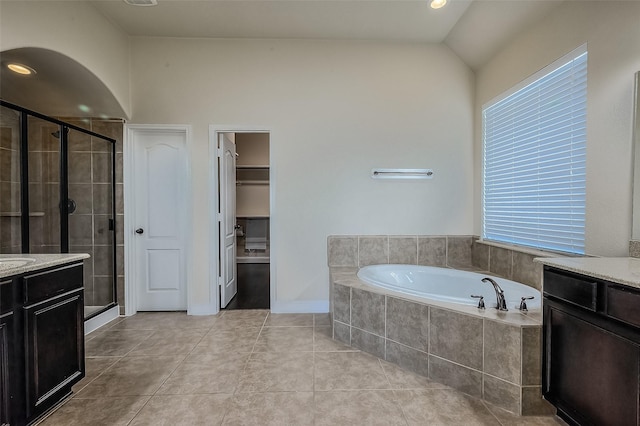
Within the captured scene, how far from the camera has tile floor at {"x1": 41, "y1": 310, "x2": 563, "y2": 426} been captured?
1.54 meters

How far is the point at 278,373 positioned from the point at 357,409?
2.06 feet

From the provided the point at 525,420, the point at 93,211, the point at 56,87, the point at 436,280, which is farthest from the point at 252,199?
the point at 525,420

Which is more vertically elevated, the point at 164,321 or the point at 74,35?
the point at 74,35

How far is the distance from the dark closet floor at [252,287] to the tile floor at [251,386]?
0.75 m

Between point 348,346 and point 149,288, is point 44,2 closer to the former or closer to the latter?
point 149,288

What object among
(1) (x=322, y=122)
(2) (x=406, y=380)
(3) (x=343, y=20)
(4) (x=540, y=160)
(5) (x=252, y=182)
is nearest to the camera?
(2) (x=406, y=380)

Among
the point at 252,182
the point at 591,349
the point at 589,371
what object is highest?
the point at 252,182

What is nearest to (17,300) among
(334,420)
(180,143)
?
(334,420)

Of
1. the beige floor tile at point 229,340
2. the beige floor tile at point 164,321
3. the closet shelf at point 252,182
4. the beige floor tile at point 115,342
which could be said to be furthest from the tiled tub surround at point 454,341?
the closet shelf at point 252,182

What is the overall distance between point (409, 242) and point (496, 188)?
105cm

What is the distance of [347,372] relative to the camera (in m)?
1.96

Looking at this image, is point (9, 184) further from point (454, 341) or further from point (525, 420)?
point (525, 420)

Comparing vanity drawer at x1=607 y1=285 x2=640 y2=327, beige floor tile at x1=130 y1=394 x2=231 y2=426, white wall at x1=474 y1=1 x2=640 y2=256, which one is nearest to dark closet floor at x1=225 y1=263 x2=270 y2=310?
beige floor tile at x1=130 y1=394 x2=231 y2=426

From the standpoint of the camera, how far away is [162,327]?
2.75 m
